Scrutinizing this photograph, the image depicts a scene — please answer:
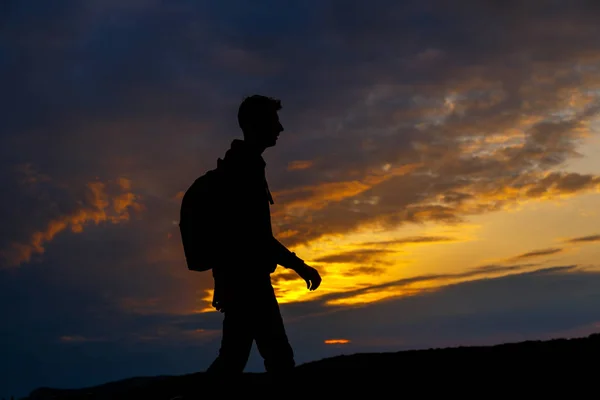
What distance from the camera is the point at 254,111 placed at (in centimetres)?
609

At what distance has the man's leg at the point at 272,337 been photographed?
599 centimetres

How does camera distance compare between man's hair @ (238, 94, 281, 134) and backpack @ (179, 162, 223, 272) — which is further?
man's hair @ (238, 94, 281, 134)

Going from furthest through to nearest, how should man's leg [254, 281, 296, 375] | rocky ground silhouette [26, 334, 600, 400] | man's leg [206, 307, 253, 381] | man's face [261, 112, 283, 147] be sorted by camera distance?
rocky ground silhouette [26, 334, 600, 400] < man's face [261, 112, 283, 147] < man's leg [254, 281, 296, 375] < man's leg [206, 307, 253, 381]

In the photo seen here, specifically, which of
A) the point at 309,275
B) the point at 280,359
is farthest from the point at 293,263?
the point at 280,359

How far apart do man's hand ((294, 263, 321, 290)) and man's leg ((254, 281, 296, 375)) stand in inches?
12.4

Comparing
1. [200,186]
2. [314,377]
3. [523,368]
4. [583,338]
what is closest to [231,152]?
[200,186]

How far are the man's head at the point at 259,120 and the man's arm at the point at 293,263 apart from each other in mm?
940

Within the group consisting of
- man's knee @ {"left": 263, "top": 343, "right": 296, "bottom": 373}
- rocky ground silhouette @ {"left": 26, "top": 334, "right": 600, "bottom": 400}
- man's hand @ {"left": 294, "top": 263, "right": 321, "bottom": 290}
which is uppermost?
man's hand @ {"left": 294, "top": 263, "right": 321, "bottom": 290}

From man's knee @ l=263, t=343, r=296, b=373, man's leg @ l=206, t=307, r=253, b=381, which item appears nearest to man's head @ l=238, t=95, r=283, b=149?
man's leg @ l=206, t=307, r=253, b=381

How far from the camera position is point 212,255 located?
5.93 meters

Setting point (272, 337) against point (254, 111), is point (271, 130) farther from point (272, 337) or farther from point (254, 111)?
point (272, 337)

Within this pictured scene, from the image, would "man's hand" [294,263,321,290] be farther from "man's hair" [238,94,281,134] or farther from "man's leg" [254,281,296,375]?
"man's hair" [238,94,281,134]

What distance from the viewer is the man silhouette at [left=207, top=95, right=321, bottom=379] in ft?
19.4

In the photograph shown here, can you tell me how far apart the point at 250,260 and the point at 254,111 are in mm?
1352
